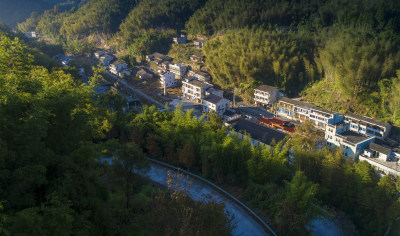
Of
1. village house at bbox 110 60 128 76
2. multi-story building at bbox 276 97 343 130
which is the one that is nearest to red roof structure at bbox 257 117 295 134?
multi-story building at bbox 276 97 343 130

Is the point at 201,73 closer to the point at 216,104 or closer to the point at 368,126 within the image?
the point at 216,104

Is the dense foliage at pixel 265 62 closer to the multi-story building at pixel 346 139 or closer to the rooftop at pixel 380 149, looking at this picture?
the multi-story building at pixel 346 139

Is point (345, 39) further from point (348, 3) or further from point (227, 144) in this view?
point (227, 144)

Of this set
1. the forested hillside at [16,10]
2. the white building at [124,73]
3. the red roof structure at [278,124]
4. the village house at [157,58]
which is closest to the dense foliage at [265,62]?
the red roof structure at [278,124]

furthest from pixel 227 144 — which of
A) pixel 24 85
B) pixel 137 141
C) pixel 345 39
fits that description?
pixel 345 39

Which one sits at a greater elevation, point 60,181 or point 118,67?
point 60,181

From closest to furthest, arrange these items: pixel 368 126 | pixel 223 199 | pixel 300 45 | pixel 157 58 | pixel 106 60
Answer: pixel 223 199 → pixel 368 126 → pixel 300 45 → pixel 157 58 → pixel 106 60

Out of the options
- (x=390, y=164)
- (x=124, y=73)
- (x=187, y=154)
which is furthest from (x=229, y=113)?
(x=124, y=73)

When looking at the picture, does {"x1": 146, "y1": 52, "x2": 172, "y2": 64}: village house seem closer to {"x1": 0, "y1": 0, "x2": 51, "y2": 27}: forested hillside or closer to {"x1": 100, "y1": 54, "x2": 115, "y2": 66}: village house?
{"x1": 100, "y1": 54, "x2": 115, "y2": 66}: village house
